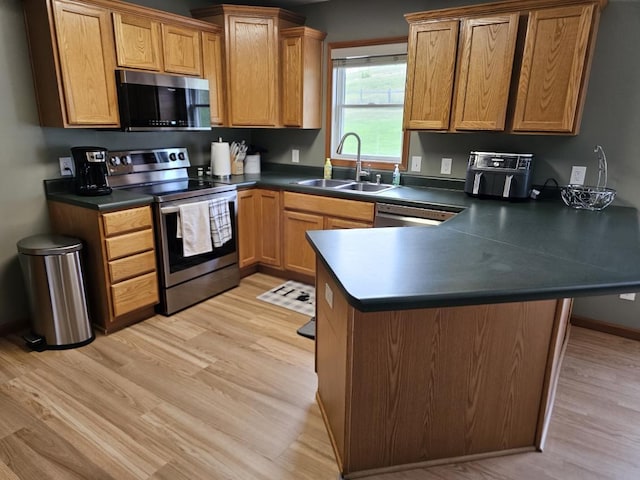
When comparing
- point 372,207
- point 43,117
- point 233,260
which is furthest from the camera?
point 233,260

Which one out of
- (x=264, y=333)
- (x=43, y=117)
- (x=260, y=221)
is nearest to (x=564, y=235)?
(x=264, y=333)

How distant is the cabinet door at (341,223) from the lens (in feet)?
10.5

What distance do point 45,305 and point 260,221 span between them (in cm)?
175

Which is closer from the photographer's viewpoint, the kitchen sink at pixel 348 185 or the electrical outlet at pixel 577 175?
the electrical outlet at pixel 577 175

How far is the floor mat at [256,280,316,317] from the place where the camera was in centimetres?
322

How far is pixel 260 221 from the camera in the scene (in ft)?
12.3

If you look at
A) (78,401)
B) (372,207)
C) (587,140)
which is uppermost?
(587,140)

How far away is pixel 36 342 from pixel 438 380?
2437mm

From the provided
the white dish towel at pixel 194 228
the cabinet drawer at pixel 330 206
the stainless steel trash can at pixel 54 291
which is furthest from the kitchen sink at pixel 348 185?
the stainless steel trash can at pixel 54 291

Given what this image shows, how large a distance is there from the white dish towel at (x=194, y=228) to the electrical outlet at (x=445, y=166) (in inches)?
75.0

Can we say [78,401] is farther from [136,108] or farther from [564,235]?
[564,235]

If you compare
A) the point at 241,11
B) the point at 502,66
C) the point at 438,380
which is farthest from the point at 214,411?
the point at 241,11

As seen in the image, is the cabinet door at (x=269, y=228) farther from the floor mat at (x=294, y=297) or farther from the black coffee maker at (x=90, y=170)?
the black coffee maker at (x=90, y=170)

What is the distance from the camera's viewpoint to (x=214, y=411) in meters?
2.09
